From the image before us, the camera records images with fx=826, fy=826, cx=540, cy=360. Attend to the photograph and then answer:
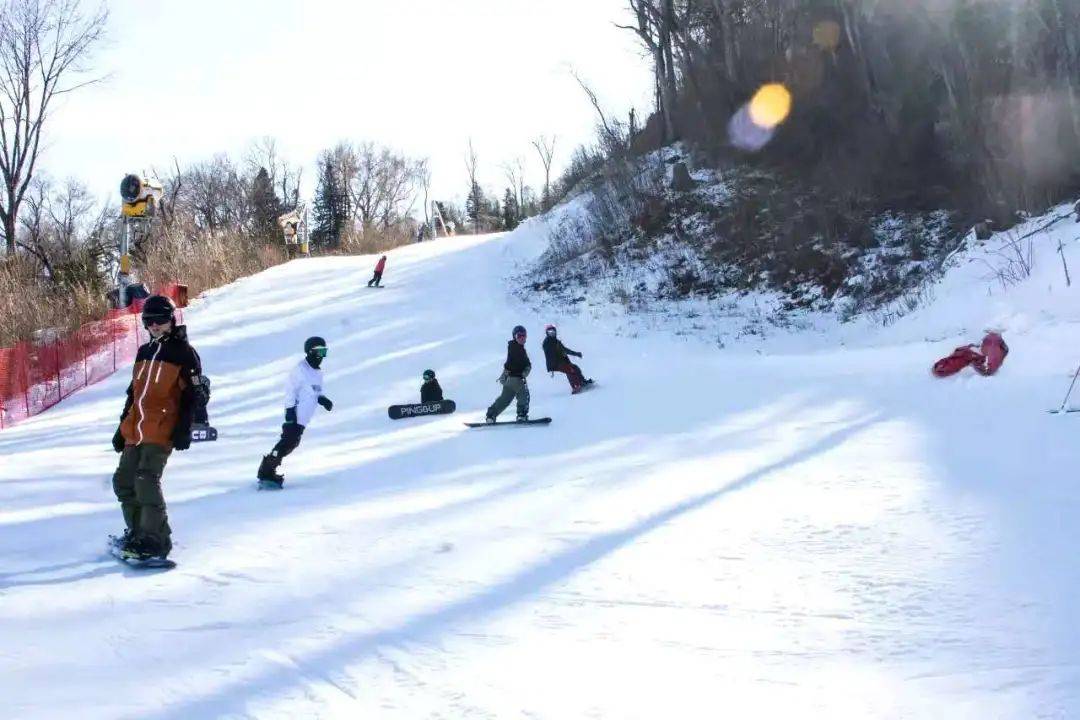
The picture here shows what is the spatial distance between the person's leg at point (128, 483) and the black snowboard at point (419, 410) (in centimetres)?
760

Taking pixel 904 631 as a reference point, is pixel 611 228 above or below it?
above

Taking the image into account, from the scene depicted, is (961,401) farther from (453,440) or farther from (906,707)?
(906,707)

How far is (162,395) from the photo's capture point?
207 inches

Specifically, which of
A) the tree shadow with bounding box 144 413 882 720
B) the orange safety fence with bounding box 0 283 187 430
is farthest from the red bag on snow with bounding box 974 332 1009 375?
the orange safety fence with bounding box 0 283 187 430

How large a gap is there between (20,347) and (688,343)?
13.9 meters

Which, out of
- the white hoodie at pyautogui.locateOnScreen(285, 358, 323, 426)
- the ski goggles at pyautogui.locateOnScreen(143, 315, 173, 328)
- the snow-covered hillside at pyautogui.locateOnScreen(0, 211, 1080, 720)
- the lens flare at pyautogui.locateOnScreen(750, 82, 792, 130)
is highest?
the lens flare at pyautogui.locateOnScreen(750, 82, 792, 130)

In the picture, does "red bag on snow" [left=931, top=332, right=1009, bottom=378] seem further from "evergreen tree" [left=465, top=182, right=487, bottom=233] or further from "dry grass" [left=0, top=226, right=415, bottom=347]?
"evergreen tree" [left=465, top=182, right=487, bottom=233]

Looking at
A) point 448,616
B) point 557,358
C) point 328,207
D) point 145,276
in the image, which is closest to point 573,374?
point 557,358

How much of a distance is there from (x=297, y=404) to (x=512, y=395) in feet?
14.2

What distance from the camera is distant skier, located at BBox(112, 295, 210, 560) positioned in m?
5.23

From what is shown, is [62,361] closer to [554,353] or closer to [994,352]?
[554,353]

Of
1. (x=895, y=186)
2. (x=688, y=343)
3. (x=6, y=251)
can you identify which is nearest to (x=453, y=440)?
(x=688, y=343)

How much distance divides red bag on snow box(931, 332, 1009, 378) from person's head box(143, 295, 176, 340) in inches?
365

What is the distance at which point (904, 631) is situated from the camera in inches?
148
